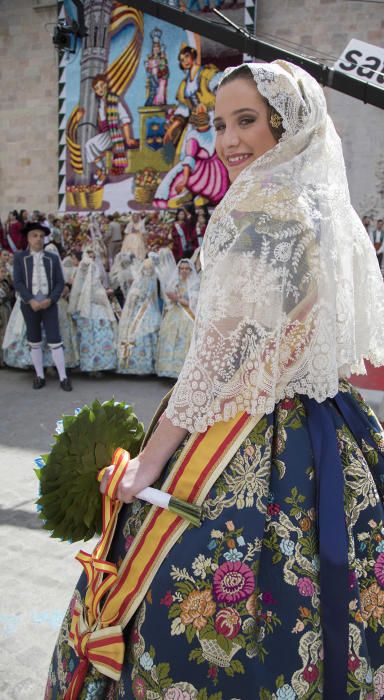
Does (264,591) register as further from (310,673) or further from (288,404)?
(288,404)

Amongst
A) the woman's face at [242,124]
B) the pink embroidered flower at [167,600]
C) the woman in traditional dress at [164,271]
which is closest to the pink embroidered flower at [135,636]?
the pink embroidered flower at [167,600]

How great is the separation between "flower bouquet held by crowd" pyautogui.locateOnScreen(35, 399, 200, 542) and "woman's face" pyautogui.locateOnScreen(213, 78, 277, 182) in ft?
2.29

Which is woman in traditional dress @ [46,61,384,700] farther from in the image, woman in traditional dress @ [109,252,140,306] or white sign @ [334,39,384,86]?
woman in traditional dress @ [109,252,140,306]

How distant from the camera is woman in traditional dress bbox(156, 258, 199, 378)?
Answer: 7176 millimetres

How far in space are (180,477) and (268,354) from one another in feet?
1.09

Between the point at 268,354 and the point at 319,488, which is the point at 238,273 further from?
the point at 319,488

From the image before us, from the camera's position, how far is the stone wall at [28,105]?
1303 cm

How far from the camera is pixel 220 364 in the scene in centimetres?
122

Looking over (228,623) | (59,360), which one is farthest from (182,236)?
(228,623)

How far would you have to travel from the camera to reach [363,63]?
5.43m

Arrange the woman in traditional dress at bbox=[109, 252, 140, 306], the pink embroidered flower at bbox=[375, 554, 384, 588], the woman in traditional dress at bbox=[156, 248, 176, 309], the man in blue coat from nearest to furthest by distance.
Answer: the pink embroidered flower at bbox=[375, 554, 384, 588] < the man in blue coat < the woman in traditional dress at bbox=[156, 248, 176, 309] < the woman in traditional dress at bbox=[109, 252, 140, 306]

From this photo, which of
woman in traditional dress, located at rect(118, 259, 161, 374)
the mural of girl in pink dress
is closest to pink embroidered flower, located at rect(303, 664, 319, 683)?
woman in traditional dress, located at rect(118, 259, 161, 374)

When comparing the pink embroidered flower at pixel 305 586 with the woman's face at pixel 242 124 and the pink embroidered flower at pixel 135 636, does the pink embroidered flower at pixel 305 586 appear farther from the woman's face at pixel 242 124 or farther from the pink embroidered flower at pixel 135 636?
the woman's face at pixel 242 124

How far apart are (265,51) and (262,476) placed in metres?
5.97
